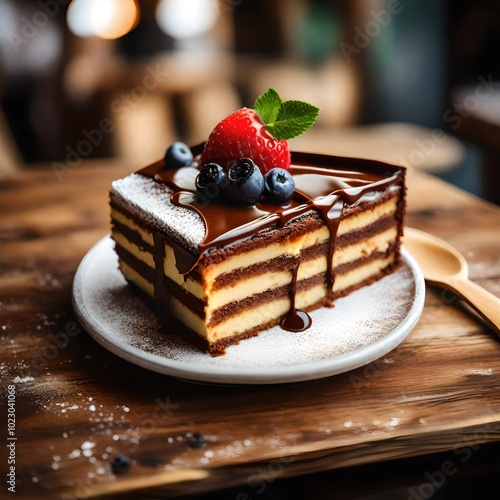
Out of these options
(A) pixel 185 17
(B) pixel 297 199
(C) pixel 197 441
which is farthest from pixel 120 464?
(A) pixel 185 17

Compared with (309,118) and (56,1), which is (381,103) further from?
(309,118)

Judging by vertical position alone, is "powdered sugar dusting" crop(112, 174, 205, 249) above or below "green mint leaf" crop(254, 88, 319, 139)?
below

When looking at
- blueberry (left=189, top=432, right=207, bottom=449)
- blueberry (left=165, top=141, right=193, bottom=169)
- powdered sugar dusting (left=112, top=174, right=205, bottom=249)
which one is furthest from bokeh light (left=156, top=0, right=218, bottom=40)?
blueberry (left=189, top=432, right=207, bottom=449)

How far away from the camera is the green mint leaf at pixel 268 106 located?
155 cm

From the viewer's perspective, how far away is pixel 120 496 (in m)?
1.01

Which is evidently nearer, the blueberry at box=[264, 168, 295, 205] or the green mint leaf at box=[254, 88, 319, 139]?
the blueberry at box=[264, 168, 295, 205]

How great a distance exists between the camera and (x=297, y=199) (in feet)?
4.83

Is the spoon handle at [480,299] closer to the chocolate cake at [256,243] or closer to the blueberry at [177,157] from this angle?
the chocolate cake at [256,243]

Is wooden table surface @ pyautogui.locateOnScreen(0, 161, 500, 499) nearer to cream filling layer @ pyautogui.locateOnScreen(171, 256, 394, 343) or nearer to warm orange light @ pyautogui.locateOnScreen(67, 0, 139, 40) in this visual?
cream filling layer @ pyautogui.locateOnScreen(171, 256, 394, 343)

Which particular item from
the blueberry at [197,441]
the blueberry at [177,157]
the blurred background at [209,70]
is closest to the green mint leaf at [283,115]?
the blueberry at [177,157]

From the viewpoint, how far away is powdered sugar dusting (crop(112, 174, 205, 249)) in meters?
1.34

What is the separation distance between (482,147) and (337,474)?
2.32 m

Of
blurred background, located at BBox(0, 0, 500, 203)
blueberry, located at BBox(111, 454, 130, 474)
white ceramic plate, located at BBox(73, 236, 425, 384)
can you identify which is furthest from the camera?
blurred background, located at BBox(0, 0, 500, 203)

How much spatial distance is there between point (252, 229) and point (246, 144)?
0.89ft
